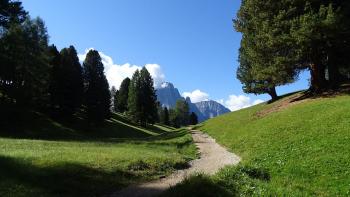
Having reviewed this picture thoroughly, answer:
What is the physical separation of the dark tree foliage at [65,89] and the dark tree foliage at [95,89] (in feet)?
12.9

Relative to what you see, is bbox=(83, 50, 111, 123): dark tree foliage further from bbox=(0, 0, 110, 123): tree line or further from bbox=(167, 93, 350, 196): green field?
bbox=(167, 93, 350, 196): green field

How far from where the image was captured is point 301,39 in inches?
1254

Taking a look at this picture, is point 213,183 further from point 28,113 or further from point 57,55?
point 57,55

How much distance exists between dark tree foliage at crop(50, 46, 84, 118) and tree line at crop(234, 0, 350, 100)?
117 ft

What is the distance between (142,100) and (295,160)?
69.7 m

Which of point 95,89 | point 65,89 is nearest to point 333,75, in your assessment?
point 65,89

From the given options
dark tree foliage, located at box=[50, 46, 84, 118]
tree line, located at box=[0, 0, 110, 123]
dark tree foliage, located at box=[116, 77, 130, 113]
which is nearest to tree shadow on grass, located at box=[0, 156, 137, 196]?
tree line, located at box=[0, 0, 110, 123]

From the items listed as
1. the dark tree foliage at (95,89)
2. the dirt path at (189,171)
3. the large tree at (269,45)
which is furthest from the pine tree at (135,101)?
the dirt path at (189,171)

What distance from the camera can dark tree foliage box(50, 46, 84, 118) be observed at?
6500cm

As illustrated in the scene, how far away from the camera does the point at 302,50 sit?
3397cm

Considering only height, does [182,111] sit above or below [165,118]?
above

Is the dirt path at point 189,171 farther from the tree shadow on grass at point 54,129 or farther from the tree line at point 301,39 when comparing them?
the tree shadow on grass at point 54,129

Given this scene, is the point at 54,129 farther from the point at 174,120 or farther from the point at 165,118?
the point at 174,120

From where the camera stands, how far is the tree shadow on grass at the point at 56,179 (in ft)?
48.2
